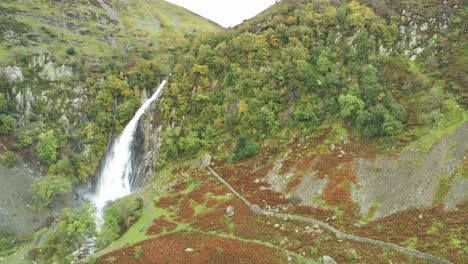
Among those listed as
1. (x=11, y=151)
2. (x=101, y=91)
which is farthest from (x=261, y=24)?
(x=11, y=151)

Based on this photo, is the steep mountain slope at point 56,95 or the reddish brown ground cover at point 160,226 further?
the steep mountain slope at point 56,95

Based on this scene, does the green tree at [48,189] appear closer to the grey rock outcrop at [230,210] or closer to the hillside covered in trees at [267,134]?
the hillside covered in trees at [267,134]

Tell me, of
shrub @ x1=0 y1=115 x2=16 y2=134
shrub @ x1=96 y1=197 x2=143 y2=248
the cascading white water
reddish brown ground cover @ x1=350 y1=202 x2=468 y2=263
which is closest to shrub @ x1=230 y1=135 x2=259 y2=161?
shrub @ x1=96 y1=197 x2=143 y2=248

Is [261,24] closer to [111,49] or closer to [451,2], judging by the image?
[451,2]

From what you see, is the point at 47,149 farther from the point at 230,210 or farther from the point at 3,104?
the point at 230,210

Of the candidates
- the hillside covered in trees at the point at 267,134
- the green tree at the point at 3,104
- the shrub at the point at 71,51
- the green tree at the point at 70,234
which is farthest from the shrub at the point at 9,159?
the shrub at the point at 71,51
